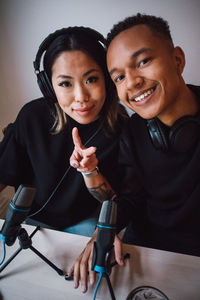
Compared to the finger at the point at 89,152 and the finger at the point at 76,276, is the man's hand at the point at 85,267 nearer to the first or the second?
the finger at the point at 76,276

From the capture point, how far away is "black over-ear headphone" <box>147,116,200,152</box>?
76cm

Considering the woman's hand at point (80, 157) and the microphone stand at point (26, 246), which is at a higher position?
the woman's hand at point (80, 157)

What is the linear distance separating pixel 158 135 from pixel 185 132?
101 millimetres

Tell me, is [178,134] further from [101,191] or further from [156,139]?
[101,191]

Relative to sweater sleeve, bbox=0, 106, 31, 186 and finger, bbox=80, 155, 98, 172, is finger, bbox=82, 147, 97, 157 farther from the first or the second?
sweater sleeve, bbox=0, 106, 31, 186

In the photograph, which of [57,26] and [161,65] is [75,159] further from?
[57,26]

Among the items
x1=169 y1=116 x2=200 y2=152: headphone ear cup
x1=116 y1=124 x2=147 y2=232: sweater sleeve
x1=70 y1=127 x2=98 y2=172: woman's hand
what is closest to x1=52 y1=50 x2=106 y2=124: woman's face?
x1=70 y1=127 x2=98 y2=172: woman's hand

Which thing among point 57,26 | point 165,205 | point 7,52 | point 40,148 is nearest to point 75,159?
point 40,148

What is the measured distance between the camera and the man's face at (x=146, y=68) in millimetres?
741

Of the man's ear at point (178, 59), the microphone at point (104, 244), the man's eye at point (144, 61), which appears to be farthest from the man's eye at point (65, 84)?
the microphone at point (104, 244)

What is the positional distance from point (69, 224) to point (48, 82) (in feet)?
2.51

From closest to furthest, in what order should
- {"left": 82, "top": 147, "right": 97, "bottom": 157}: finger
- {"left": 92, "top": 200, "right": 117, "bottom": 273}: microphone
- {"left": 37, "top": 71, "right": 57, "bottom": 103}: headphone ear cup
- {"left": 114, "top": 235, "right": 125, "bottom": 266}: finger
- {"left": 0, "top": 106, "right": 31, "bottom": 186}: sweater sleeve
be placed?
{"left": 92, "top": 200, "right": 117, "bottom": 273}: microphone < {"left": 114, "top": 235, "right": 125, "bottom": 266}: finger < {"left": 82, "top": 147, "right": 97, "bottom": 157}: finger < {"left": 37, "top": 71, "right": 57, "bottom": 103}: headphone ear cup < {"left": 0, "top": 106, "right": 31, "bottom": 186}: sweater sleeve

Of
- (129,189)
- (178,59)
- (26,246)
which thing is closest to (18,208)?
(26,246)

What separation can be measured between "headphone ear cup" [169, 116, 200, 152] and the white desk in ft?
1.23
